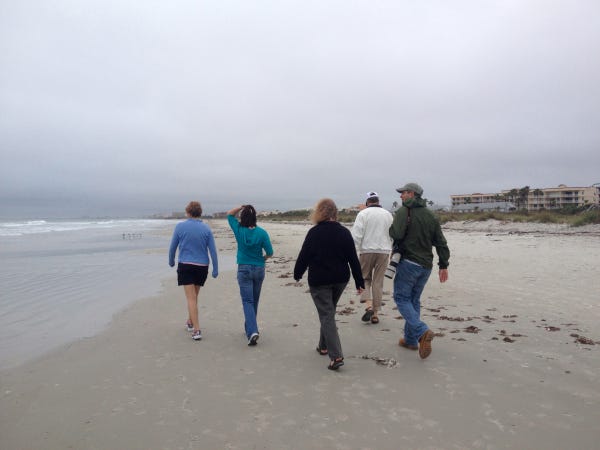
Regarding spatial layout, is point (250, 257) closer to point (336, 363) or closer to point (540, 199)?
point (336, 363)

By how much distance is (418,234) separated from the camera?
518 centimetres

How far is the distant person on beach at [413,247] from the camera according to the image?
517 cm

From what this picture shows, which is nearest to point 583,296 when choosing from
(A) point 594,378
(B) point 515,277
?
(B) point 515,277

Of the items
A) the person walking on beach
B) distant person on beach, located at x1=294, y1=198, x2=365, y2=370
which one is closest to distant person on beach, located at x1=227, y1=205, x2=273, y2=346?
distant person on beach, located at x1=294, y1=198, x2=365, y2=370

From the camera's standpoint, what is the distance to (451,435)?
3.29 meters

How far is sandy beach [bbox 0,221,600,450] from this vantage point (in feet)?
10.9

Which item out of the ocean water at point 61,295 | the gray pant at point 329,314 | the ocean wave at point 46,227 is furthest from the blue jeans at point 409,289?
the ocean wave at point 46,227

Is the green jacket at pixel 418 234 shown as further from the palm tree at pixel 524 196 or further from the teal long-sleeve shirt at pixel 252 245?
the palm tree at pixel 524 196

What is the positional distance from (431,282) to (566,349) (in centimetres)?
538

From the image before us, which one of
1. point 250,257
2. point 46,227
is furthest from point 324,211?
point 46,227

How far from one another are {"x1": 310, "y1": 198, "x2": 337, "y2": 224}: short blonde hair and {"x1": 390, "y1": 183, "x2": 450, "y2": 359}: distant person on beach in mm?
833

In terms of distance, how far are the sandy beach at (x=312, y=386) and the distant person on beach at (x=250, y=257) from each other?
1.26ft

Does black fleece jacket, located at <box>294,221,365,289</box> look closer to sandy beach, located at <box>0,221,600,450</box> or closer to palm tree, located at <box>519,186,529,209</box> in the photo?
sandy beach, located at <box>0,221,600,450</box>

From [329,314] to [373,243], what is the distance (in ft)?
7.17
